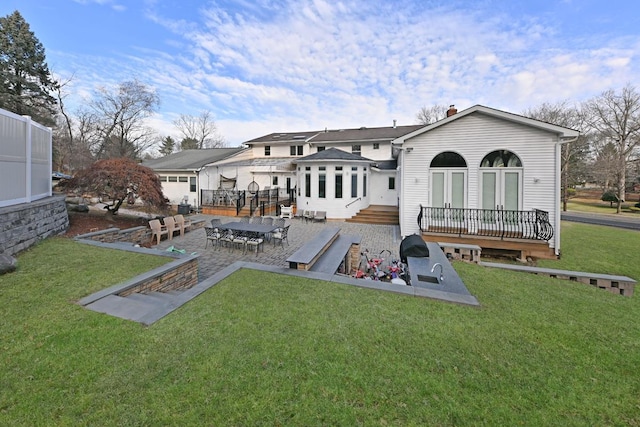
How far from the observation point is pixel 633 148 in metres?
31.4

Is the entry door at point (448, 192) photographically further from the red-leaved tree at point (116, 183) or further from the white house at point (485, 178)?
the red-leaved tree at point (116, 183)

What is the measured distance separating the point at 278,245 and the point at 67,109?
38974 millimetres

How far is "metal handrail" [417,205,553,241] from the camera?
1058 centimetres

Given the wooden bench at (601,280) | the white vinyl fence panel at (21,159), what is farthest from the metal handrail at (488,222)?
the white vinyl fence panel at (21,159)

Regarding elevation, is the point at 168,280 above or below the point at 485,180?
below

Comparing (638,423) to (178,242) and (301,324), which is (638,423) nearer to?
(301,324)

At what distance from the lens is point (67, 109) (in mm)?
32719

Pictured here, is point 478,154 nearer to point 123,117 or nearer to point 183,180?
point 183,180

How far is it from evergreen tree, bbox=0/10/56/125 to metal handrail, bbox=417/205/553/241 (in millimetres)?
34557

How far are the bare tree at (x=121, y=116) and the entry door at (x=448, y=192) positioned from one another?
40028 mm

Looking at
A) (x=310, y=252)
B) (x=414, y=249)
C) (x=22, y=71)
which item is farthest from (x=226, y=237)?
(x=22, y=71)

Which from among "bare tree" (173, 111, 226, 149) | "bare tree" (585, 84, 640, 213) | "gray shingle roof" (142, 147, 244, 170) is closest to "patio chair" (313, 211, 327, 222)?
"gray shingle roof" (142, 147, 244, 170)

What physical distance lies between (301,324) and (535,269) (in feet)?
25.7

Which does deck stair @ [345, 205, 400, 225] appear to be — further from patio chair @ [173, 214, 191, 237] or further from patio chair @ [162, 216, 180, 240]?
patio chair @ [162, 216, 180, 240]
